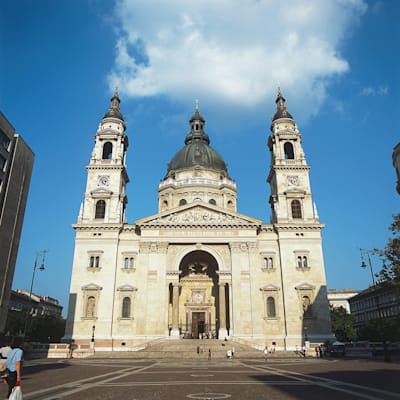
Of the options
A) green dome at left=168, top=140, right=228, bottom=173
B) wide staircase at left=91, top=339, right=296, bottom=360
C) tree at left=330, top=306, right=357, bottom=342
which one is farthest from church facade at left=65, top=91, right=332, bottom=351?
tree at left=330, top=306, right=357, bottom=342

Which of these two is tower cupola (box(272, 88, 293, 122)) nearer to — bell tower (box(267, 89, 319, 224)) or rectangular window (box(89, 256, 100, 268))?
bell tower (box(267, 89, 319, 224))

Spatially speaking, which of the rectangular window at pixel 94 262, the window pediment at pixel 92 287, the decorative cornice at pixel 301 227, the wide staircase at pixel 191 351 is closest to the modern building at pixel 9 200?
the wide staircase at pixel 191 351

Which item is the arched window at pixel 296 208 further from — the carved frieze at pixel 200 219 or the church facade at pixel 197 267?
the carved frieze at pixel 200 219

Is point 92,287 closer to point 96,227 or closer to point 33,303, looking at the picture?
point 96,227

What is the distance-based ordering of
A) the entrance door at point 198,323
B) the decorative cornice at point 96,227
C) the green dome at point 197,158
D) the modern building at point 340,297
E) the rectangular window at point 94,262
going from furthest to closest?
the modern building at point 340,297 → the green dome at point 197,158 → the entrance door at point 198,323 → the decorative cornice at point 96,227 → the rectangular window at point 94,262

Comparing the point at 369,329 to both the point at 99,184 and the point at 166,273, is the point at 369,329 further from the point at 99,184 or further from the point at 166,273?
the point at 99,184

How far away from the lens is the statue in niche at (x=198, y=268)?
49469mm

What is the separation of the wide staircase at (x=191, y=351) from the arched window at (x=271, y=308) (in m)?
5.64

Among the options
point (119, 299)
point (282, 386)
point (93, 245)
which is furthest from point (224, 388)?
point (93, 245)

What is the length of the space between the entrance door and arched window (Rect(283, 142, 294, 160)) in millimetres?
23753

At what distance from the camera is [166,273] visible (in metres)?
43.4

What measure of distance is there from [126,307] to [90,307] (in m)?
3.96

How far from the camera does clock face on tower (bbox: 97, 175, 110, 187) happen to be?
158 ft

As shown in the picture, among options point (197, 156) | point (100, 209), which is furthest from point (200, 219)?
point (197, 156)
